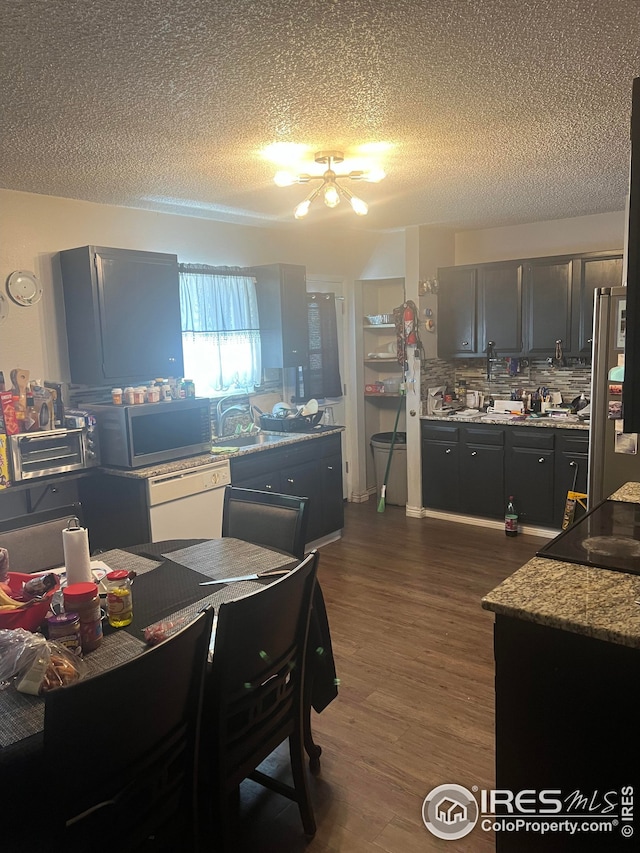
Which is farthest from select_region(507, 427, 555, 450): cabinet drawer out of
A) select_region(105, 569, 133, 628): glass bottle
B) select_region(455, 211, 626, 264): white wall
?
select_region(105, 569, 133, 628): glass bottle

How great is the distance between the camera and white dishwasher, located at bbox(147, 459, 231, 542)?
3627 millimetres

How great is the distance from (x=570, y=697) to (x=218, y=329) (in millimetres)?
3643

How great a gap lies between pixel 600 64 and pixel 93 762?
240cm

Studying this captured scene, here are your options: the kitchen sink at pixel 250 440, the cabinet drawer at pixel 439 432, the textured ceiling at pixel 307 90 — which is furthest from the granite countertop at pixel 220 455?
the textured ceiling at pixel 307 90

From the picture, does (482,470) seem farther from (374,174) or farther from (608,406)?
(374,174)

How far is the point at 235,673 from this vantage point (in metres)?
1.69

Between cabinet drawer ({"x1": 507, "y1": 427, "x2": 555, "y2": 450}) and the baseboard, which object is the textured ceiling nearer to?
cabinet drawer ({"x1": 507, "y1": 427, "x2": 555, "y2": 450})

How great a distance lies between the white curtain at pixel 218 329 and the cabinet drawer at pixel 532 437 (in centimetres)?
205

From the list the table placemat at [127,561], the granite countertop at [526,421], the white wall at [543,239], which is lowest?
the table placemat at [127,561]

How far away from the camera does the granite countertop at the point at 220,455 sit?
362 centimetres

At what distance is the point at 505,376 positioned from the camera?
18.1 feet

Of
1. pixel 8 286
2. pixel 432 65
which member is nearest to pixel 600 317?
pixel 432 65

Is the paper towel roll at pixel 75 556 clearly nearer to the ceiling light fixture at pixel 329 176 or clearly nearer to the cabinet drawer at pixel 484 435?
the ceiling light fixture at pixel 329 176

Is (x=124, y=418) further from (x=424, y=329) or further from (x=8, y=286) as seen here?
(x=424, y=329)
